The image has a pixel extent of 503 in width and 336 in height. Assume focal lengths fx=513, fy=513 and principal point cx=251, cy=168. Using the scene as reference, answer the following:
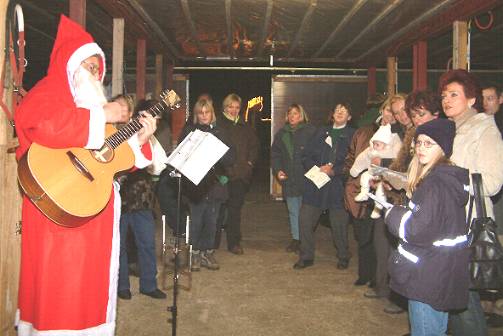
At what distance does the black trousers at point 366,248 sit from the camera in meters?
5.34

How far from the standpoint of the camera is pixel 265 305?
4.96 meters

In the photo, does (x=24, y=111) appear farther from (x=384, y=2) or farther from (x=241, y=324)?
(x=384, y=2)

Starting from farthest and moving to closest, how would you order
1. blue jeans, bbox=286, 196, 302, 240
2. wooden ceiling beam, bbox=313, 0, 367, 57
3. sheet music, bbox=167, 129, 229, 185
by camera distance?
blue jeans, bbox=286, 196, 302, 240 → wooden ceiling beam, bbox=313, 0, 367, 57 → sheet music, bbox=167, 129, 229, 185

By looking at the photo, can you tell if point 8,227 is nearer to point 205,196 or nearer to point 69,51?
point 69,51

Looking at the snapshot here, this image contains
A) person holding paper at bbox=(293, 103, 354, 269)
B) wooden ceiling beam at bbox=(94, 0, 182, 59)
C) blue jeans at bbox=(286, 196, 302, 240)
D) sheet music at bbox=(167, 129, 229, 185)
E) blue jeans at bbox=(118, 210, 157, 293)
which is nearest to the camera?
sheet music at bbox=(167, 129, 229, 185)

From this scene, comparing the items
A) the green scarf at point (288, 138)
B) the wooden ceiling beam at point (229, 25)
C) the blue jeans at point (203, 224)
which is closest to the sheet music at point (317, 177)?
the green scarf at point (288, 138)

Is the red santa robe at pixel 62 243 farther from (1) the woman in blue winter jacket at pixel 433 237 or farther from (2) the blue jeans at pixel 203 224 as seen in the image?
(2) the blue jeans at pixel 203 224

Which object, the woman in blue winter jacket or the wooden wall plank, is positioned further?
the wooden wall plank

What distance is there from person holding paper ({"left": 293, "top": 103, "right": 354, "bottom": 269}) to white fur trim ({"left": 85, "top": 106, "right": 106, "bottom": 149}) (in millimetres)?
3705

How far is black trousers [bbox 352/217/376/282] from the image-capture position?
5.34 meters

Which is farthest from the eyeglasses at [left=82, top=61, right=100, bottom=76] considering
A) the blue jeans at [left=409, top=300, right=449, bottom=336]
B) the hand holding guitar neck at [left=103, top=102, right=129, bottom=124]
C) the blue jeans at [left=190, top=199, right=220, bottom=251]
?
the blue jeans at [left=190, top=199, right=220, bottom=251]

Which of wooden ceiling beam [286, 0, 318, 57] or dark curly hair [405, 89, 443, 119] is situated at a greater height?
wooden ceiling beam [286, 0, 318, 57]

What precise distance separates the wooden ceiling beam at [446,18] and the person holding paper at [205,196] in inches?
124

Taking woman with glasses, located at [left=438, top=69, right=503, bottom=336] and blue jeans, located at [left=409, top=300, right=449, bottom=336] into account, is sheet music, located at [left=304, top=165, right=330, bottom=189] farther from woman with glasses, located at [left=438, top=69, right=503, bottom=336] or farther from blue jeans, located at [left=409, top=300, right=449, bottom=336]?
blue jeans, located at [left=409, top=300, right=449, bottom=336]
